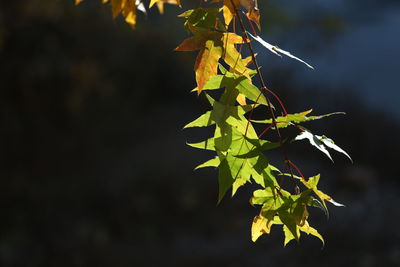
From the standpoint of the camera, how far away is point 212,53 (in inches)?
37.1

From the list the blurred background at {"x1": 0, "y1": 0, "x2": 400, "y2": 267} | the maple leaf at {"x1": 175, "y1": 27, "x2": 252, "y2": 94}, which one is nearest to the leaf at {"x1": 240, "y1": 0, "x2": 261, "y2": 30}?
the maple leaf at {"x1": 175, "y1": 27, "x2": 252, "y2": 94}

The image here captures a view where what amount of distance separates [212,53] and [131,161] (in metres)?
4.49

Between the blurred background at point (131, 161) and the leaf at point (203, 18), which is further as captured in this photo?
the blurred background at point (131, 161)

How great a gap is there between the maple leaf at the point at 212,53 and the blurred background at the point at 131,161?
3.38 m

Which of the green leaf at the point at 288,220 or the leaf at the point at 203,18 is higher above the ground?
the leaf at the point at 203,18

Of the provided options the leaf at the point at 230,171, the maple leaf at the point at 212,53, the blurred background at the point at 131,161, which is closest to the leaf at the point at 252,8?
the maple leaf at the point at 212,53

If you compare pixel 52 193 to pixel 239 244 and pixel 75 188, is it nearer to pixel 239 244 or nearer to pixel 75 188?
pixel 75 188

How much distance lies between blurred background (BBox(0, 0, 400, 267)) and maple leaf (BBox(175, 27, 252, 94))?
3.38m

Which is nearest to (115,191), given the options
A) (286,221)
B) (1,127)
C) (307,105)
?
(1,127)

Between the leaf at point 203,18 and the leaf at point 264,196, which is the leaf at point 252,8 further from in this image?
the leaf at point 264,196

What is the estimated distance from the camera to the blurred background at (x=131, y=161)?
14.2ft

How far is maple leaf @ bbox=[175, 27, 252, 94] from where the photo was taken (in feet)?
3.07

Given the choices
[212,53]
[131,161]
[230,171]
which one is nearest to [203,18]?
[212,53]

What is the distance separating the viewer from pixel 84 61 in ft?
16.0
